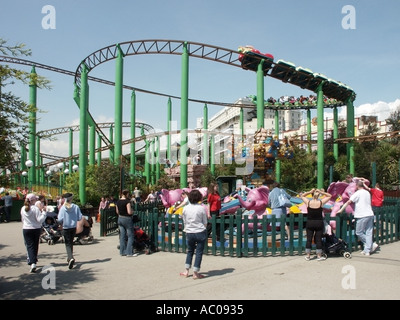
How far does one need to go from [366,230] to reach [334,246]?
0.86 meters

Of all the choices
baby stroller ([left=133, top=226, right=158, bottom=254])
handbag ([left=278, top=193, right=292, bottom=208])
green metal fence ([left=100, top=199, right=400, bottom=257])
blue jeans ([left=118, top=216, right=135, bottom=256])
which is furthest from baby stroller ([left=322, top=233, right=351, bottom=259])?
blue jeans ([left=118, top=216, right=135, bottom=256])

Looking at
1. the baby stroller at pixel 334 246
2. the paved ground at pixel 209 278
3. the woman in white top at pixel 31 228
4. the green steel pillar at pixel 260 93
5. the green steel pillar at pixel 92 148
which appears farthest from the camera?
the green steel pillar at pixel 92 148

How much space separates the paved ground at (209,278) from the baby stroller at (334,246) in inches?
8.7

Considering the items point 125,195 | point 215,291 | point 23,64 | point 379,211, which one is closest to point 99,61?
point 23,64

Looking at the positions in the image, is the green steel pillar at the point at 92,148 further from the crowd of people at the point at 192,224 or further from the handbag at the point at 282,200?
the handbag at the point at 282,200

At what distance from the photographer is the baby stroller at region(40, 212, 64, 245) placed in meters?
10.4

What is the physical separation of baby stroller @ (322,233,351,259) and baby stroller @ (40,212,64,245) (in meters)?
7.12

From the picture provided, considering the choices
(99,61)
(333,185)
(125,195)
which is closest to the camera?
(125,195)

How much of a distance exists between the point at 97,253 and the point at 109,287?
321cm

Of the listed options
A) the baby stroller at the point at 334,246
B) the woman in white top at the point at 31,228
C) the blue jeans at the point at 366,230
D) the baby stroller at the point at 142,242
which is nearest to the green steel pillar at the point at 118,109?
the baby stroller at the point at 142,242

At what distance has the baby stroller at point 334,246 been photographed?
24.6ft
